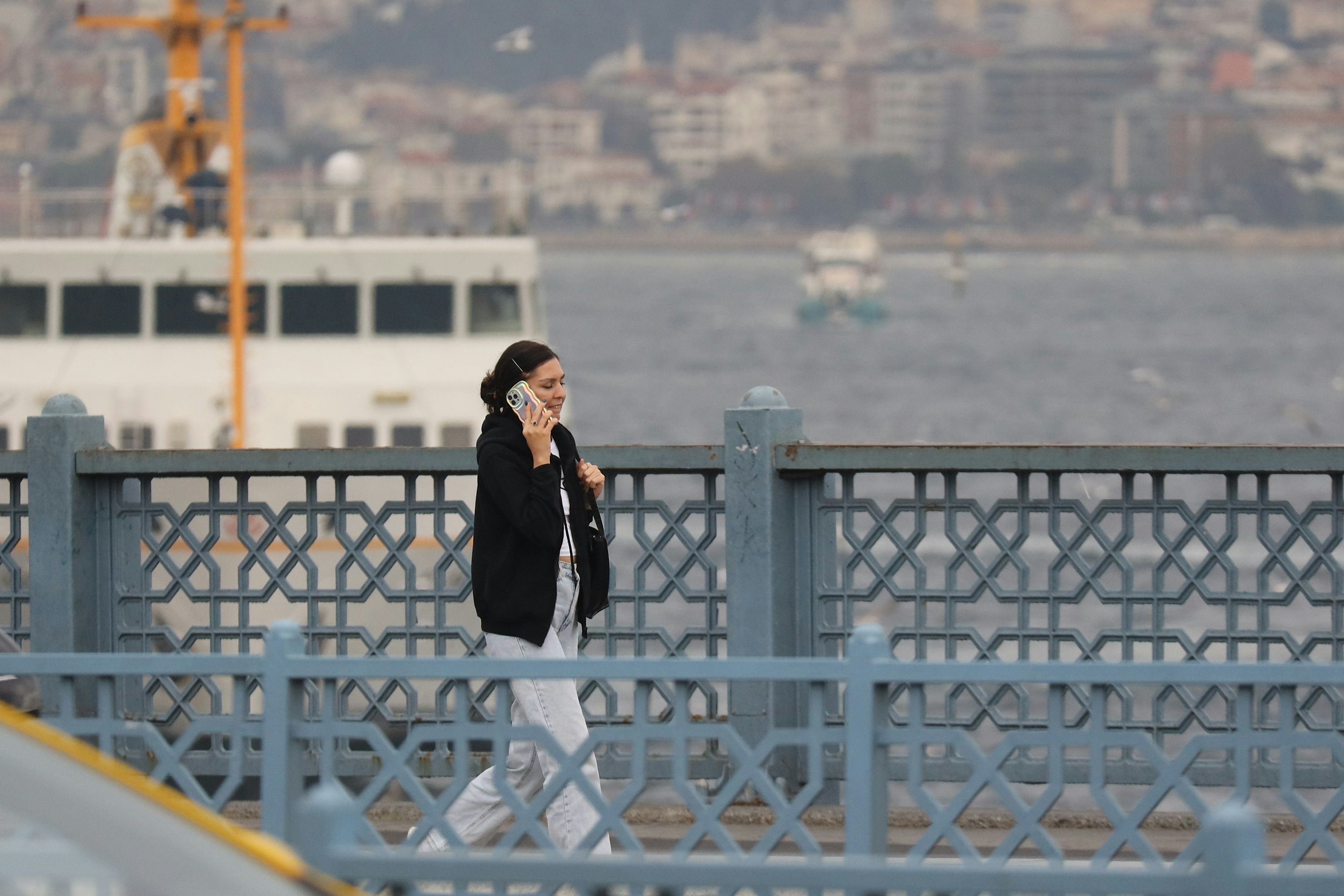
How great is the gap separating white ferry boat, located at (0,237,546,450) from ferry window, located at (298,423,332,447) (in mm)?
21

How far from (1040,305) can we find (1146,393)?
280ft

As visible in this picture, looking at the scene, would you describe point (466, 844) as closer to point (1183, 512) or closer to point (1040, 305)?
point (1183, 512)

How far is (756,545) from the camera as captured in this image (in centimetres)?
656

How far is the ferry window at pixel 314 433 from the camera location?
21312 millimetres

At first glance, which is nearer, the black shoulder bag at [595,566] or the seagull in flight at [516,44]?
the black shoulder bag at [595,566]

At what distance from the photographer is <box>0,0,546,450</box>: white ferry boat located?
20906 mm

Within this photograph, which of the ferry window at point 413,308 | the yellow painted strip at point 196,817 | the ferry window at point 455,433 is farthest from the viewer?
the ferry window at point 413,308

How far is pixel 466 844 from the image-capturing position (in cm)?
550

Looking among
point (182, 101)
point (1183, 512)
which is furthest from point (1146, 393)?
point (1183, 512)

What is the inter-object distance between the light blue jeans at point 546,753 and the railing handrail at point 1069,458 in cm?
114

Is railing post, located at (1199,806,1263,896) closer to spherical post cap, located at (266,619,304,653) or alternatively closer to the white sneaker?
spherical post cap, located at (266,619,304,653)

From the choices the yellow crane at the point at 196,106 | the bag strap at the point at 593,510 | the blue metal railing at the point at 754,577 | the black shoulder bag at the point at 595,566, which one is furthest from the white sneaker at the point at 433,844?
the yellow crane at the point at 196,106

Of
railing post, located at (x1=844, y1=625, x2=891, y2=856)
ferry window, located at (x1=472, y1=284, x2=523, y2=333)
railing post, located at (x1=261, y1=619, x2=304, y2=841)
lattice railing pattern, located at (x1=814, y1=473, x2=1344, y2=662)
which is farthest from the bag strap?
ferry window, located at (x1=472, y1=284, x2=523, y2=333)

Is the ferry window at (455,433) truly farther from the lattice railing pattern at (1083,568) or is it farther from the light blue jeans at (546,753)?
the light blue jeans at (546,753)
